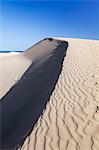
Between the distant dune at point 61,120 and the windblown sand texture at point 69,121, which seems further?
the distant dune at point 61,120

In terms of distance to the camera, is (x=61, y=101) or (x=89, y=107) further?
(x=61, y=101)

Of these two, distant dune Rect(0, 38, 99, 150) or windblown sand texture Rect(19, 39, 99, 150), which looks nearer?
windblown sand texture Rect(19, 39, 99, 150)

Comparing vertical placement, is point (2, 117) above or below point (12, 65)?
above

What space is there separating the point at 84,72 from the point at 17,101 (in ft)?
10.4

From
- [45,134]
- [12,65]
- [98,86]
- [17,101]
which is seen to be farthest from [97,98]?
[12,65]

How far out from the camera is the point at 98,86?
8.60 metres

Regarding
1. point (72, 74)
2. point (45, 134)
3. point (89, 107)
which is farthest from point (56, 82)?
point (45, 134)

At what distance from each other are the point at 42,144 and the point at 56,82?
4.91m

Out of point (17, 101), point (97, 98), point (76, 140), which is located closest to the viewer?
point (76, 140)

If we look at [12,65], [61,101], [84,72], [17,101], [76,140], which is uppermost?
[76,140]

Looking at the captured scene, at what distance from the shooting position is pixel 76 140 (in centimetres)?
501

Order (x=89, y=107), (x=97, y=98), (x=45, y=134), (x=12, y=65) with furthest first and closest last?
(x=12, y=65) → (x=97, y=98) → (x=89, y=107) → (x=45, y=134)

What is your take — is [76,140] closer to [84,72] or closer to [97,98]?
[97,98]

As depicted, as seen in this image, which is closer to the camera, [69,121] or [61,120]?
[69,121]
